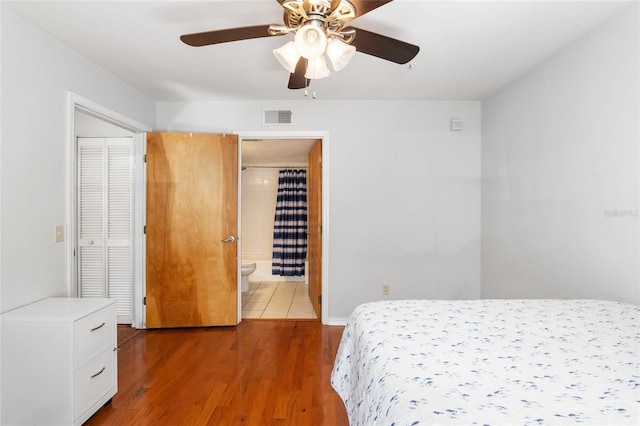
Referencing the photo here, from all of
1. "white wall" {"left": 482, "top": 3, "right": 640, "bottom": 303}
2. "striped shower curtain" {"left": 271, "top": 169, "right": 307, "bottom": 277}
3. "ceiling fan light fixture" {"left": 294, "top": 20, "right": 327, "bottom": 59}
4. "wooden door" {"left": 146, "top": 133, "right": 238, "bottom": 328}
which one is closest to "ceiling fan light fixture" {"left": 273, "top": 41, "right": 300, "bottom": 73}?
"ceiling fan light fixture" {"left": 294, "top": 20, "right": 327, "bottom": 59}

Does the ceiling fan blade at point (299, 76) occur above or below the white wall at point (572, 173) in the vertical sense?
above

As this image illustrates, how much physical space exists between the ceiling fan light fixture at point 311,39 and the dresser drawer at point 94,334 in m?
1.83

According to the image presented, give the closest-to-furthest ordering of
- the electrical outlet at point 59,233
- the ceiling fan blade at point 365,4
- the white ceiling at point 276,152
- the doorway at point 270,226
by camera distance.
A: the ceiling fan blade at point 365,4 → the electrical outlet at point 59,233 → the doorway at point 270,226 → the white ceiling at point 276,152

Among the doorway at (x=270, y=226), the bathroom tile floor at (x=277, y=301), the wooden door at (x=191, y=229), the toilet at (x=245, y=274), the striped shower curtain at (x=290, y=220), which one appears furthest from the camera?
the striped shower curtain at (x=290, y=220)

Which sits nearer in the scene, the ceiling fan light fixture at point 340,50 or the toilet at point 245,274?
the ceiling fan light fixture at point 340,50

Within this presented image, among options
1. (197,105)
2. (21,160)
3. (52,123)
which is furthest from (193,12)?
(197,105)

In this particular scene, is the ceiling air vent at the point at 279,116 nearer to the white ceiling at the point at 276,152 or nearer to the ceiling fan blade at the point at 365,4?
the white ceiling at the point at 276,152

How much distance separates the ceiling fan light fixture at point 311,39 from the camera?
1401mm

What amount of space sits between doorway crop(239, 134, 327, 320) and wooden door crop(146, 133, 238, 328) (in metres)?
0.24

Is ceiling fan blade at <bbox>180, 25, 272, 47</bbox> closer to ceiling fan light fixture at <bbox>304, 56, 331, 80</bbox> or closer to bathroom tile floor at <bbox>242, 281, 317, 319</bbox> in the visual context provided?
ceiling fan light fixture at <bbox>304, 56, 331, 80</bbox>

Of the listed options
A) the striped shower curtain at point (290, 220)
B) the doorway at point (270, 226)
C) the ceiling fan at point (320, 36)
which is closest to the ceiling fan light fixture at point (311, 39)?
the ceiling fan at point (320, 36)

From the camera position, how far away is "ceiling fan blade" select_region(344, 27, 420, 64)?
1604 mm

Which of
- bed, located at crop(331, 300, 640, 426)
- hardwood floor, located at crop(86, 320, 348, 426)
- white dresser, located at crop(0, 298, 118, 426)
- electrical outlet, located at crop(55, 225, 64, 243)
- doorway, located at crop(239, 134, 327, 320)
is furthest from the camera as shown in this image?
doorway, located at crop(239, 134, 327, 320)

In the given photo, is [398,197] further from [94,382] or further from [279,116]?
[94,382]
